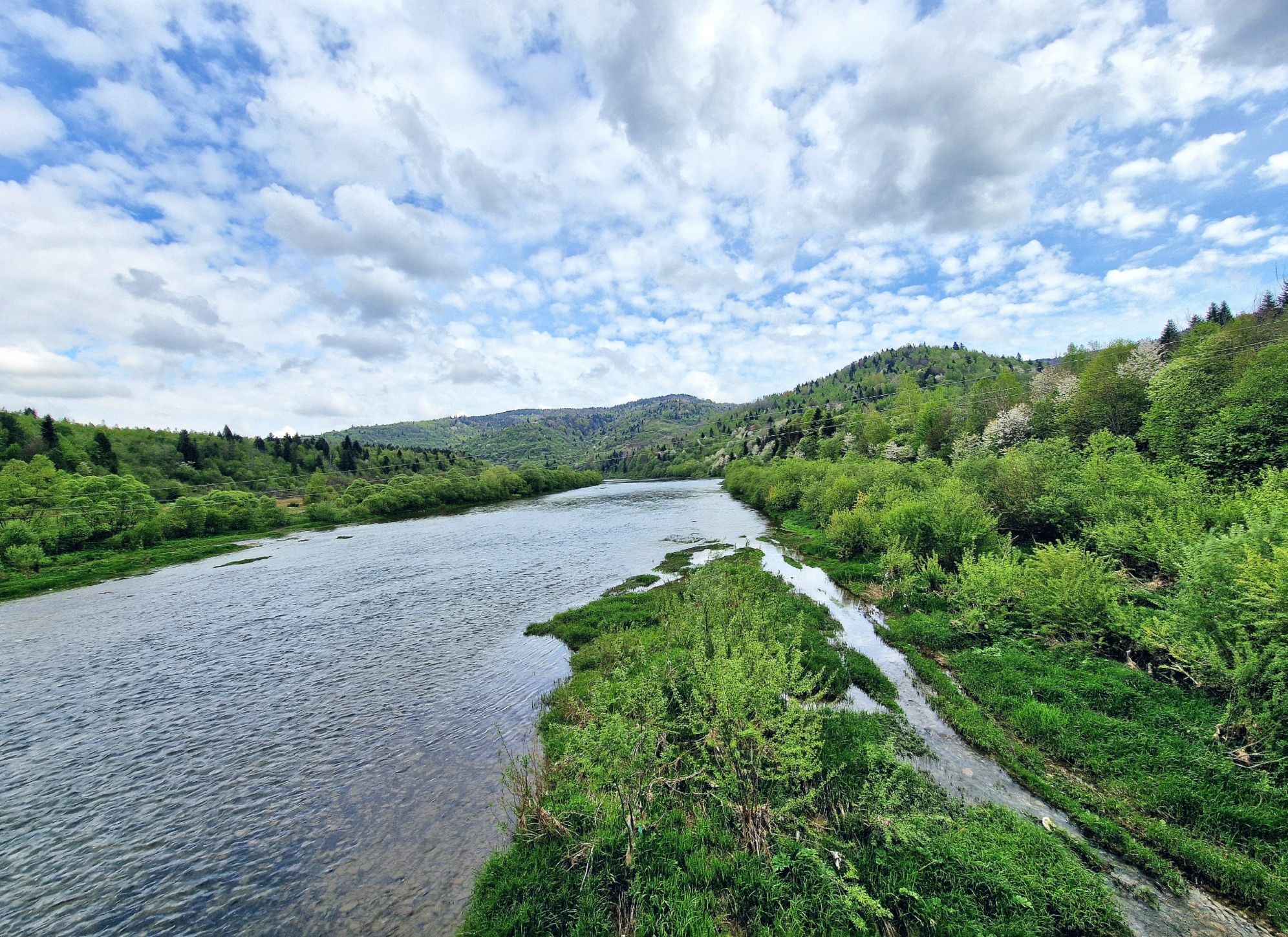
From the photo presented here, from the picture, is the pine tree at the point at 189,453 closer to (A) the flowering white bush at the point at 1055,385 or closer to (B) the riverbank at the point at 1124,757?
(B) the riverbank at the point at 1124,757

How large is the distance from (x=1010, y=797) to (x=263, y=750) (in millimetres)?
23767

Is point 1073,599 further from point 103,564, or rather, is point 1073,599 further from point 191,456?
point 191,456

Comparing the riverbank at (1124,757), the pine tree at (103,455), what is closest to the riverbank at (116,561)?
the pine tree at (103,455)

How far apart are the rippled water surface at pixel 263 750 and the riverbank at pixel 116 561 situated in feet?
30.5

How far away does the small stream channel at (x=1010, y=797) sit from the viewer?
8180 mm

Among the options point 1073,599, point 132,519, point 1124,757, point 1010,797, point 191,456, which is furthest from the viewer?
point 191,456

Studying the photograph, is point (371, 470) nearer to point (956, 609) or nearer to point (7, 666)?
point (7, 666)

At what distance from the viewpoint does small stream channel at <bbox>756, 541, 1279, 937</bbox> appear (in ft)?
26.8

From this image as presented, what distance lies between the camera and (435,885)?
10242mm

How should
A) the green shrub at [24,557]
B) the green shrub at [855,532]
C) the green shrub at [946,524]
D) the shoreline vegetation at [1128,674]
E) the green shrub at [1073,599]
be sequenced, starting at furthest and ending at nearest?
1. the green shrub at [24,557]
2. the green shrub at [855,532]
3. the green shrub at [946,524]
4. the green shrub at [1073,599]
5. the shoreline vegetation at [1128,674]

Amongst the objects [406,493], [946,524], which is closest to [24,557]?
[406,493]

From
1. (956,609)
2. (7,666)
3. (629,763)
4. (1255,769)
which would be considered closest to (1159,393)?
(956,609)

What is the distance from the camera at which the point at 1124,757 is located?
39.8 ft

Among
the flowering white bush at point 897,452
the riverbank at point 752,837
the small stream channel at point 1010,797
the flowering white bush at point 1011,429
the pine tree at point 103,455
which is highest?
the pine tree at point 103,455
